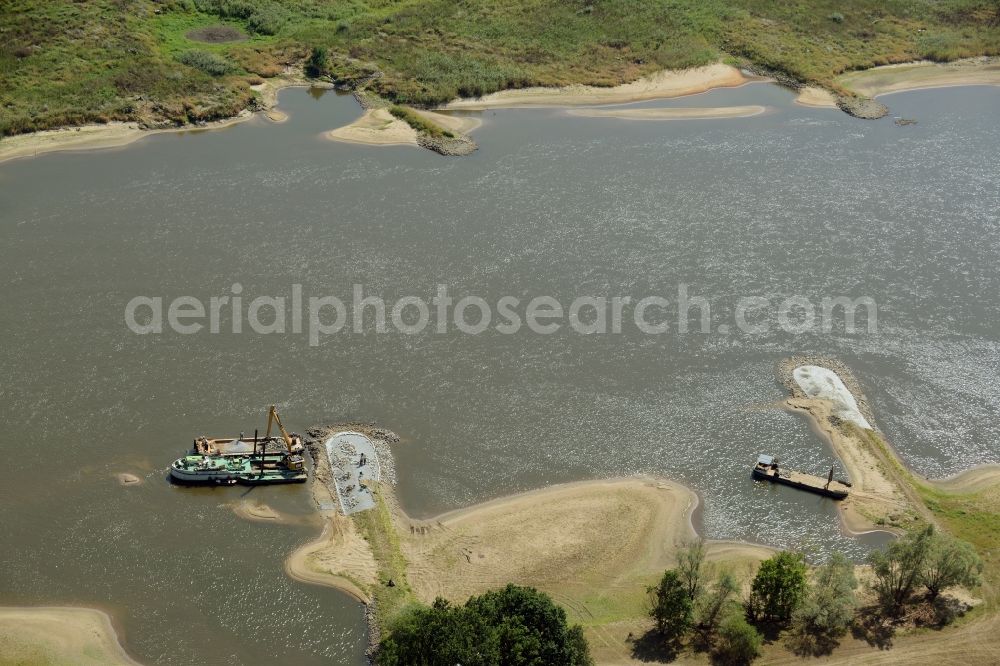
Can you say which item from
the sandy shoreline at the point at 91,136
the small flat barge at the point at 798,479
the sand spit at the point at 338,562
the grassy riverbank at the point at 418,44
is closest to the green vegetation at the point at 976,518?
the small flat barge at the point at 798,479

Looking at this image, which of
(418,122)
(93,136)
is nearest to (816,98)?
→ (418,122)

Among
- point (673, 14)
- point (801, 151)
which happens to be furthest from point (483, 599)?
point (673, 14)

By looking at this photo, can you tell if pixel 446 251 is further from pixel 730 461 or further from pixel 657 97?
pixel 657 97

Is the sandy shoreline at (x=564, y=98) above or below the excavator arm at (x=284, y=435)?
above

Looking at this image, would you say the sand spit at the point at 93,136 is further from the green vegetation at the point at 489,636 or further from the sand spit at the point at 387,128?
the green vegetation at the point at 489,636

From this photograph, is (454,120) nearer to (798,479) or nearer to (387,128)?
(387,128)

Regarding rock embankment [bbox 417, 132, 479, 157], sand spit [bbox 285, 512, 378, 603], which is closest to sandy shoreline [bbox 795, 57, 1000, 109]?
rock embankment [bbox 417, 132, 479, 157]

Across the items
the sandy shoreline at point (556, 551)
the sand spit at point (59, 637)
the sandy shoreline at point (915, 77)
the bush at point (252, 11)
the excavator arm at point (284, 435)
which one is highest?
the bush at point (252, 11)
